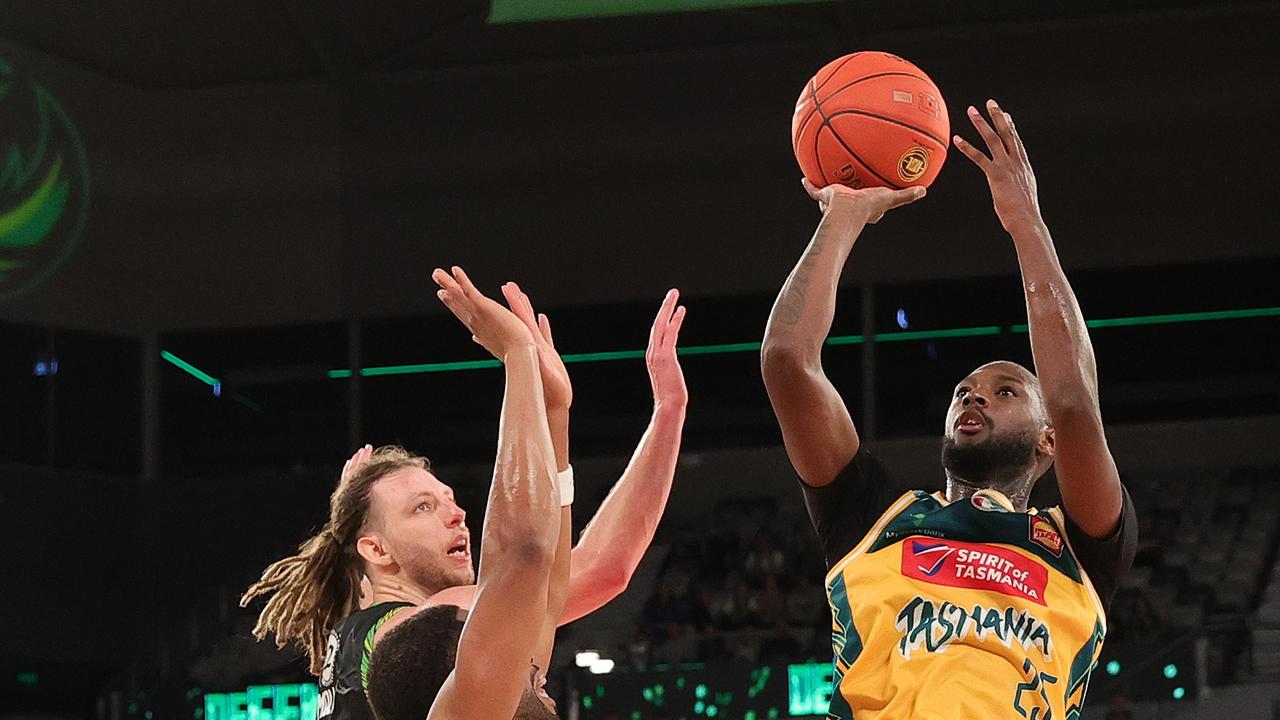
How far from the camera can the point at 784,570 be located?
13.3 metres

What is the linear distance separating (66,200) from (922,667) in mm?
11672

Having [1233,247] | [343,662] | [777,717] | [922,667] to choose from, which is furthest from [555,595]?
[1233,247]

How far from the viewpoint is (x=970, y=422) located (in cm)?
360

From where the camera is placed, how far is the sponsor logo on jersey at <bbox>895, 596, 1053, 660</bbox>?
3.35 m

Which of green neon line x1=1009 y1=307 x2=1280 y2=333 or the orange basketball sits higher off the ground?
green neon line x1=1009 y1=307 x2=1280 y2=333

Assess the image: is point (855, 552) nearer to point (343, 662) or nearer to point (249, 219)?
point (343, 662)

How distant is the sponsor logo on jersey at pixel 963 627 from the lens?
3348mm

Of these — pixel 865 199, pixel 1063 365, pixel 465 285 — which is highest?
pixel 865 199

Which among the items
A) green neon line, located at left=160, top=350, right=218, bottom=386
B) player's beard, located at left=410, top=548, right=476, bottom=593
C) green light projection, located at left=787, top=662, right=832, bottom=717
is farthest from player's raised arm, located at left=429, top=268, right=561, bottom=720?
green neon line, located at left=160, top=350, right=218, bottom=386

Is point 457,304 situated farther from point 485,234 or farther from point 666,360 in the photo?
point 485,234

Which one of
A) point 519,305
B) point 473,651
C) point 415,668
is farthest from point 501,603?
point 519,305

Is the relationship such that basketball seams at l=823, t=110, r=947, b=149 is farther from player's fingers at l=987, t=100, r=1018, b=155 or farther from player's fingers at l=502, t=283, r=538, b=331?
player's fingers at l=502, t=283, r=538, b=331

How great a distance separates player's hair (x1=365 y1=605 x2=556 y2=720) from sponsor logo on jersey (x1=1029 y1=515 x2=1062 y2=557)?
1288 millimetres

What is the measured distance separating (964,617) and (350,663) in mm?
1232
